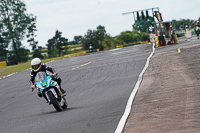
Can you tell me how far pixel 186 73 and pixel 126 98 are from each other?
164 inches

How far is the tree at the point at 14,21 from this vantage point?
268 ft

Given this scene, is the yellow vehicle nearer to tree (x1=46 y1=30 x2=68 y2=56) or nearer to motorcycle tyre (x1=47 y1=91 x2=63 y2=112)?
motorcycle tyre (x1=47 y1=91 x2=63 y2=112)

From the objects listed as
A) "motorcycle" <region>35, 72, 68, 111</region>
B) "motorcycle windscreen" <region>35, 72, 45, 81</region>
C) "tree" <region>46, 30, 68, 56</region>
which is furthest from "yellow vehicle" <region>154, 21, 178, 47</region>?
"tree" <region>46, 30, 68, 56</region>

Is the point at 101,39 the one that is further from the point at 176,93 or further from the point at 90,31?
the point at 176,93

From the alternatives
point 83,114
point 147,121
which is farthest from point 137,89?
point 147,121

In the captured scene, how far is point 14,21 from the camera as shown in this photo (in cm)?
8256

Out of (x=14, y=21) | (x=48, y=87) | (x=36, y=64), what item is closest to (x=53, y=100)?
(x=48, y=87)

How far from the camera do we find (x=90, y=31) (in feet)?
362

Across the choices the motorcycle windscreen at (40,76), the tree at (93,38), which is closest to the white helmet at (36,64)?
→ the motorcycle windscreen at (40,76)

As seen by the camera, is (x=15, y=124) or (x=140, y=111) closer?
(x=140, y=111)

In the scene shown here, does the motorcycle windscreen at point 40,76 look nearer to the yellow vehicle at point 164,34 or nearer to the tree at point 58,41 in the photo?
the yellow vehicle at point 164,34

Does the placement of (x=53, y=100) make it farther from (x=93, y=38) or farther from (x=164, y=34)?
(x=93, y=38)

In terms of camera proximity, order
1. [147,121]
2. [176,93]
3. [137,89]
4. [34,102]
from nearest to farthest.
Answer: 1. [147,121]
2. [176,93]
3. [137,89]
4. [34,102]

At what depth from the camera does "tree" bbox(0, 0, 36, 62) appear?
81562 mm
